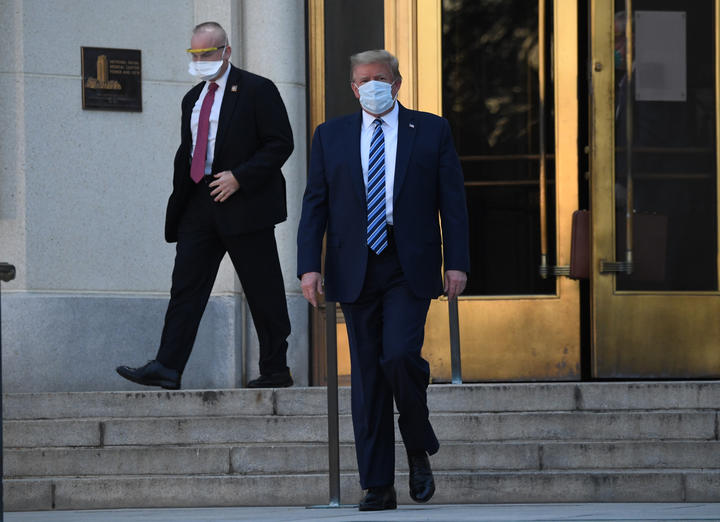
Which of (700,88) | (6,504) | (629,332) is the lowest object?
(6,504)

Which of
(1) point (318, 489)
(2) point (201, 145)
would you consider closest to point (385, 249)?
(1) point (318, 489)

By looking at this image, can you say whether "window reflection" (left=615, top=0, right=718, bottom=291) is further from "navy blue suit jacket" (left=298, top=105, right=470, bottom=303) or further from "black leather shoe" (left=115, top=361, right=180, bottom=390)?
"navy blue suit jacket" (left=298, top=105, right=470, bottom=303)

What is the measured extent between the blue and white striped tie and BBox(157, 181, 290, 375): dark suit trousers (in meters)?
1.71

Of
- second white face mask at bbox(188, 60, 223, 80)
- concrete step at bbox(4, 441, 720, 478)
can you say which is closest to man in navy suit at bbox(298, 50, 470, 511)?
concrete step at bbox(4, 441, 720, 478)

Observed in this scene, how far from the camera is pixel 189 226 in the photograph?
7363 mm

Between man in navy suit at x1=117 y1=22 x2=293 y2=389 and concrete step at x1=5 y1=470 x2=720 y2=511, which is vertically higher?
man in navy suit at x1=117 y1=22 x2=293 y2=389

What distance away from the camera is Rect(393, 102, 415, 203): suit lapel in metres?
5.75

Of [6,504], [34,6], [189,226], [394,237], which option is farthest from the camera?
[34,6]

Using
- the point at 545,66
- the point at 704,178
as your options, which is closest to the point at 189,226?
the point at 545,66

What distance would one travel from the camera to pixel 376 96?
5.77m

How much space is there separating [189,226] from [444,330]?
216cm

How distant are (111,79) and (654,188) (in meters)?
3.26

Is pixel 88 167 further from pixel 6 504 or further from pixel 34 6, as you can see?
pixel 6 504

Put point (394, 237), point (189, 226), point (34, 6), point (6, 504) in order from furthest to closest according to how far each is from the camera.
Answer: point (34, 6) → point (189, 226) → point (6, 504) → point (394, 237)
